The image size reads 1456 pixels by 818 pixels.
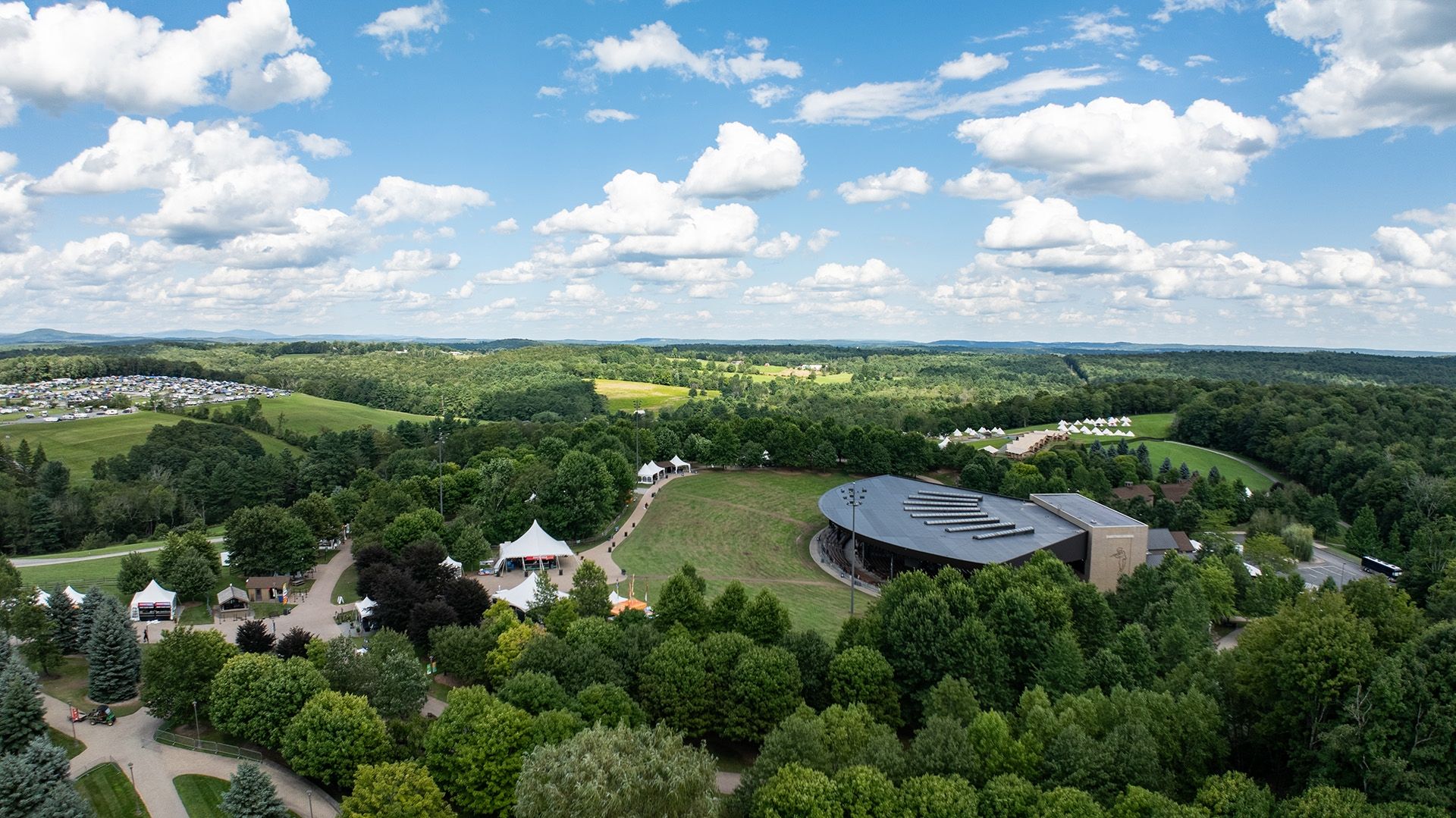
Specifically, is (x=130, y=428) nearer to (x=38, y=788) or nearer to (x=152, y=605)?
(x=152, y=605)

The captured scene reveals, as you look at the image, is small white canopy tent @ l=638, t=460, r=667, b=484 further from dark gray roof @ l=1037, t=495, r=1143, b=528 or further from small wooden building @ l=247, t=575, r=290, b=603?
dark gray roof @ l=1037, t=495, r=1143, b=528

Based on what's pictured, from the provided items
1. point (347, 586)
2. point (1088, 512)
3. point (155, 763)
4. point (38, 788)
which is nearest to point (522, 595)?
point (347, 586)

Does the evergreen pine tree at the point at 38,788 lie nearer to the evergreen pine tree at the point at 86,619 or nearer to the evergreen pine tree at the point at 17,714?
the evergreen pine tree at the point at 17,714

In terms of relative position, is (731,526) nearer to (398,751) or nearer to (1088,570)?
(1088,570)

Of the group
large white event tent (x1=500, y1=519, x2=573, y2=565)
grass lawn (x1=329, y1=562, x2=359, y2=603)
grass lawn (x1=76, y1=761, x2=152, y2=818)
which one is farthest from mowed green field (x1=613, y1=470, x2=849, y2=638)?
grass lawn (x1=76, y1=761, x2=152, y2=818)

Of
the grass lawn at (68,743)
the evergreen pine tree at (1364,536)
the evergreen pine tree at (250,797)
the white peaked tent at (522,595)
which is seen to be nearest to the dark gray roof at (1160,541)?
the evergreen pine tree at (1364,536)
